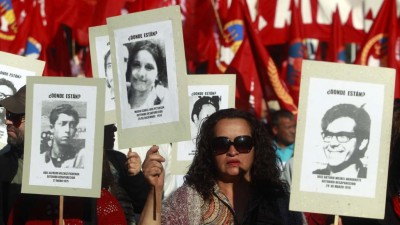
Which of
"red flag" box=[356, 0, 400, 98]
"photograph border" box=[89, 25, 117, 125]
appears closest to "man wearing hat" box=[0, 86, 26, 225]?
"photograph border" box=[89, 25, 117, 125]

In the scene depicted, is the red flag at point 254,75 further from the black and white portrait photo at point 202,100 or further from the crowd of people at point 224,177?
the crowd of people at point 224,177

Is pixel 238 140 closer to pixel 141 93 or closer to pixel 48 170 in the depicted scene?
pixel 141 93

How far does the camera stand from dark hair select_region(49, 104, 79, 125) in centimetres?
570

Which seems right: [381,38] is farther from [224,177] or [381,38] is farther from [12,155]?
[224,177]

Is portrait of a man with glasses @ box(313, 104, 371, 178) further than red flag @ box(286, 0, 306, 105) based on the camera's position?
No

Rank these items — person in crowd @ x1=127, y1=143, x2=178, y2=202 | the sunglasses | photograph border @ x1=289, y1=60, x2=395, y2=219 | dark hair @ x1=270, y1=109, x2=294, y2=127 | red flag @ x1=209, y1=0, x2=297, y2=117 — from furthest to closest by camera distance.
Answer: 1. red flag @ x1=209, y1=0, x2=297, y2=117
2. dark hair @ x1=270, y1=109, x2=294, y2=127
3. person in crowd @ x1=127, y1=143, x2=178, y2=202
4. the sunglasses
5. photograph border @ x1=289, y1=60, x2=395, y2=219

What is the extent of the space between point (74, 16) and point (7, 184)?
7151 millimetres

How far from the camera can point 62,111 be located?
5.71 metres

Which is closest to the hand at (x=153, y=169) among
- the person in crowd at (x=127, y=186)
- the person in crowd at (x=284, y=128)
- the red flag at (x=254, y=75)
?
the person in crowd at (x=127, y=186)

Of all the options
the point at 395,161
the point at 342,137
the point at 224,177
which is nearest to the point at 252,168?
the point at 224,177

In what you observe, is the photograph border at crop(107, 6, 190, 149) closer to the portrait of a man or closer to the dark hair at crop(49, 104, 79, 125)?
the dark hair at crop(49, 104, 79, 125)

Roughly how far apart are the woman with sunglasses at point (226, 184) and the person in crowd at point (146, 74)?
0.34 metres

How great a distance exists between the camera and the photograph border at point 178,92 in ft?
18.2

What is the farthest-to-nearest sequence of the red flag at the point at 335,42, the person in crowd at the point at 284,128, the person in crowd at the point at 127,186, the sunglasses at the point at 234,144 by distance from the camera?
the red flag at the point at 335,42, the person in crowd at the point at 284,128, the person in crowd at the point at 127,186, the sunglasses at the point at 234,144
